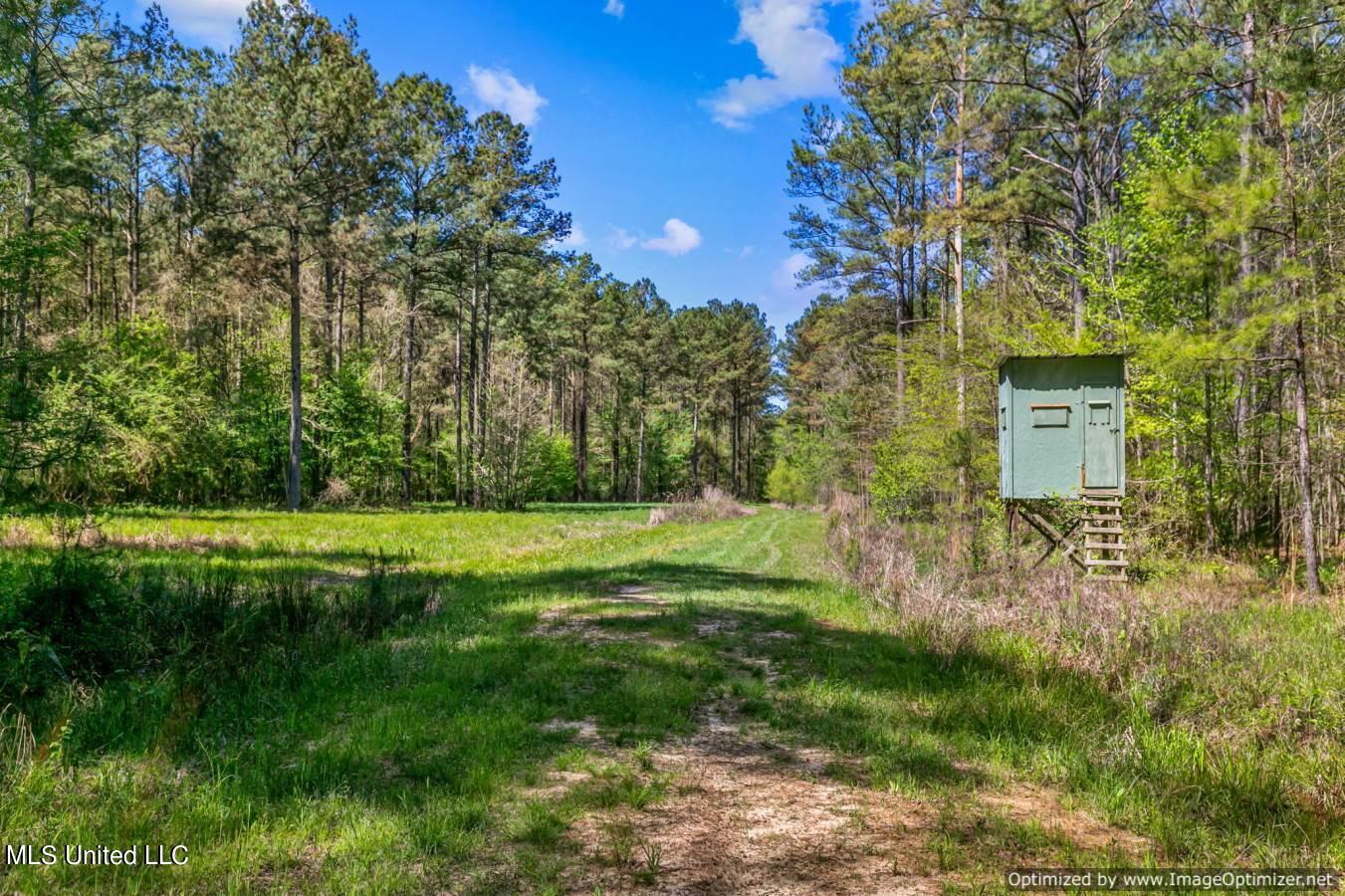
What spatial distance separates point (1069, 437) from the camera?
11680mm

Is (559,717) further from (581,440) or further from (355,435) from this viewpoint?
(581,440)

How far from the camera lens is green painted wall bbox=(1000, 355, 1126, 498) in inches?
453

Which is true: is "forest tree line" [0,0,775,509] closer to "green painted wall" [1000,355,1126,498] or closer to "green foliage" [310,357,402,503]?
"green foliage" [310,357,402,503]

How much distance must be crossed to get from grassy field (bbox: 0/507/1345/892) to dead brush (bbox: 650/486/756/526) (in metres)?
19.1

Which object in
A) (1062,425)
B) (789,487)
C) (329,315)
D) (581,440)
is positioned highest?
(329,315)

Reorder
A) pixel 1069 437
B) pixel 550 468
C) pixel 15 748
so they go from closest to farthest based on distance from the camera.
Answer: pixel 15 748, pixel 1069 437, pixel 550 468

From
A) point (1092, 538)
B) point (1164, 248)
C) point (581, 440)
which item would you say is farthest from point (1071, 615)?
point (581, 440)

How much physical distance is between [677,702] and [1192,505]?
39.5 ft

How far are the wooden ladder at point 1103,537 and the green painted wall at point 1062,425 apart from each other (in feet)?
0.75

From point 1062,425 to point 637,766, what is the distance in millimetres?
10708

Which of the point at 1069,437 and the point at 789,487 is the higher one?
the point at 1069,437

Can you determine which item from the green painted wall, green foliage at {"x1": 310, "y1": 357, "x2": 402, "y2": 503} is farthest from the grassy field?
green foliage at {"x1": 310, "y1": 357, "x2": 402, "y2": 503}

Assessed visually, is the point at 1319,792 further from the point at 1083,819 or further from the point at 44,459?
the point at 44,459

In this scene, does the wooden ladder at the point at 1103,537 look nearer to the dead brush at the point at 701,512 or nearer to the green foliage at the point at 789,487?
the dead brush at the point at 701,512
